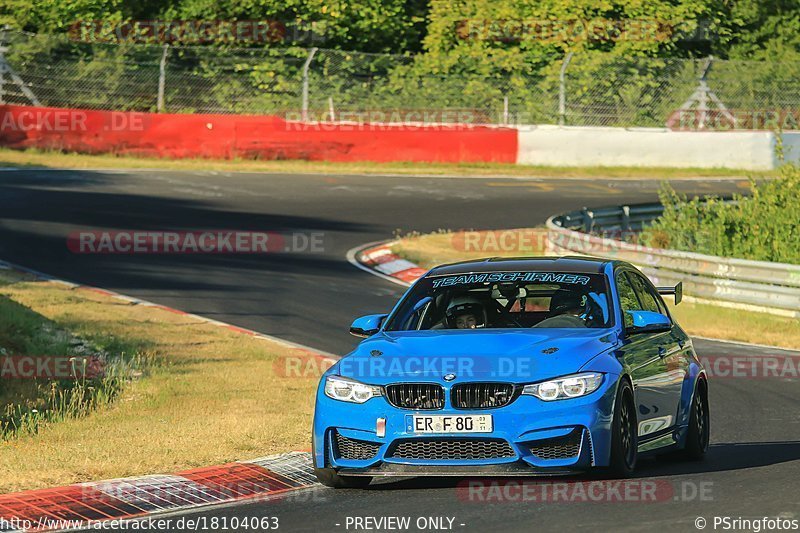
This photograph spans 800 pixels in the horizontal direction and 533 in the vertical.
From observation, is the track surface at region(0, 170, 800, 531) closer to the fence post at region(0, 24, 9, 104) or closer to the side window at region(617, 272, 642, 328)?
the side window at region(617, 272, 642, 328)

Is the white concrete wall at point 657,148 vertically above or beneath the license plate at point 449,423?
beneath

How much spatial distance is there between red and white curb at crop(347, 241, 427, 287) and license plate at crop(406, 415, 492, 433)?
1434cm

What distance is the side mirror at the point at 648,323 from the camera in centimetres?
945

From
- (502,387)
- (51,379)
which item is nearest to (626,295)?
(502,387)

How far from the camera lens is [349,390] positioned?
8875mm

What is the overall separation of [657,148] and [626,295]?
3007 centimetres

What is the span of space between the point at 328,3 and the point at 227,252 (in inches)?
Result: 840

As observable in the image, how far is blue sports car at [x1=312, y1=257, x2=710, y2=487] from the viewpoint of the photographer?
334 inches

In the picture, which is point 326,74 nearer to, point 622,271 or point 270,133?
point 270,133

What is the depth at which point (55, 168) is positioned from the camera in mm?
33719
